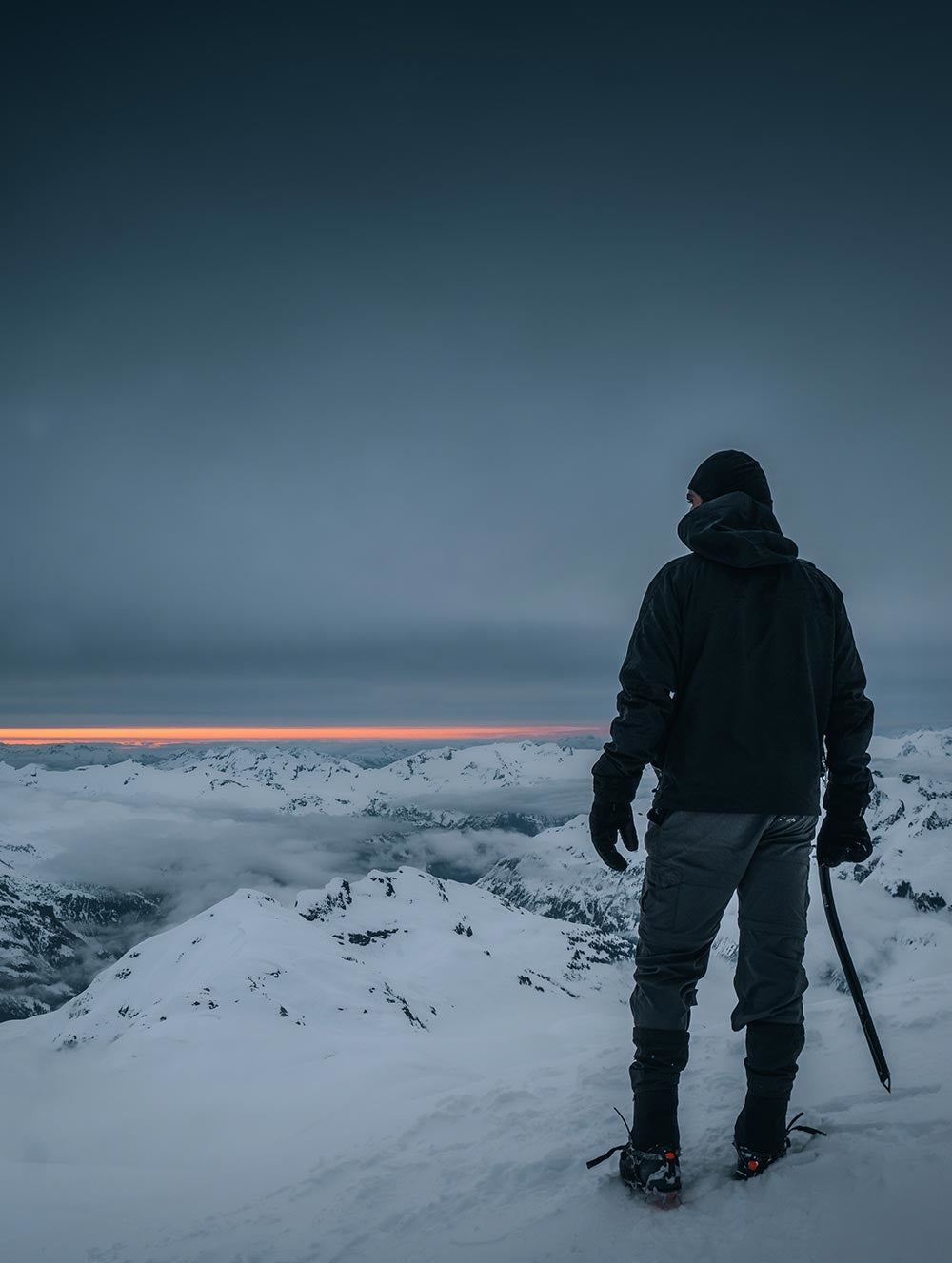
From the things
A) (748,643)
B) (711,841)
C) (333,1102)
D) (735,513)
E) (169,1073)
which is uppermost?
(735,513)

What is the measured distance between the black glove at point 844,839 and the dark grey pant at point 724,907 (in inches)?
22.8

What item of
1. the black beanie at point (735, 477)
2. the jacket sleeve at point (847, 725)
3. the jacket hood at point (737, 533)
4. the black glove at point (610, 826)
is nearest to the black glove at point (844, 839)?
the jacket sleeve at point (847, 725)

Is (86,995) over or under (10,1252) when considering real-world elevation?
under

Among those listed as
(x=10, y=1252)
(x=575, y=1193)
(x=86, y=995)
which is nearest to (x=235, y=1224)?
(x=10, y=1252)

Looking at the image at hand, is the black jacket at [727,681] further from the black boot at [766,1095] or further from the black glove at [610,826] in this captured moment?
the black boot at [766,1095]

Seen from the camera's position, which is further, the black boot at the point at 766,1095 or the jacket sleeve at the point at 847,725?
the jacket sleeve at the point at 847,725

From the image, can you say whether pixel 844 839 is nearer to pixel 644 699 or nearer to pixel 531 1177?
pixel 644 699

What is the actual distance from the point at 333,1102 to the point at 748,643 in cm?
786

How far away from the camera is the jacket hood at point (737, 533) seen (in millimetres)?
4004

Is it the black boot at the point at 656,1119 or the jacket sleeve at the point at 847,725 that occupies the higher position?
the jacket sleeve at the point at 847,725

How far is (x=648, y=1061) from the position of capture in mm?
3850

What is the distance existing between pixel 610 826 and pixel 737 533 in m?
1.98

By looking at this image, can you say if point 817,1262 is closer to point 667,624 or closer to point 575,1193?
point 575,1193

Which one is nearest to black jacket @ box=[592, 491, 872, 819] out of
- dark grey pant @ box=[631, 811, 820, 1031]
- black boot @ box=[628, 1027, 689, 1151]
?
dark grey pant @ box=[631, 811, 820, 1031]
